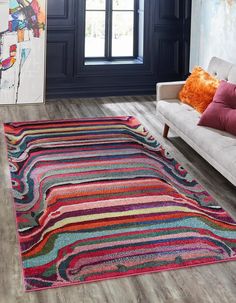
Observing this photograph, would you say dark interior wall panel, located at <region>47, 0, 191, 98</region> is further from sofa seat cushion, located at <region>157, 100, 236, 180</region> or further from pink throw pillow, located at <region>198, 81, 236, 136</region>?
pink throw pillow, located at <region>198, 81, 236, 136</region>

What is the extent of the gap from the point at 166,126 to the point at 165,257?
7.35 ft

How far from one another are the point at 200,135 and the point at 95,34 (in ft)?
9.51

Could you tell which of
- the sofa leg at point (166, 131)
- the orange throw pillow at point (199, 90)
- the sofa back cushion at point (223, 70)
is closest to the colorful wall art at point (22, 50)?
the sofa leg at point (166, 131)

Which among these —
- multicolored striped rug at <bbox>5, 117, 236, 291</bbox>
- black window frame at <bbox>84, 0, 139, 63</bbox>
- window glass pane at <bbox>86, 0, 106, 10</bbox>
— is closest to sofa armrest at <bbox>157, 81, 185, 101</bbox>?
multicolored striped rug at <bbox>5, 117, 236, 291</bbox>

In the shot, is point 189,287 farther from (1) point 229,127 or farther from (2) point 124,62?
(2) point 124,62

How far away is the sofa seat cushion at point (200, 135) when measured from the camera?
12.8 feet

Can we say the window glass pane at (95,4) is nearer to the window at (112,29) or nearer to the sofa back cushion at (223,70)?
the window at (112,29)

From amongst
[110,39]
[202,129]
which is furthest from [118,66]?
[202,129]

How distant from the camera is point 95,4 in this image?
6641 mm

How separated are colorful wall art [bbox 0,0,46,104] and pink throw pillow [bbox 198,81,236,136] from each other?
2.41 m

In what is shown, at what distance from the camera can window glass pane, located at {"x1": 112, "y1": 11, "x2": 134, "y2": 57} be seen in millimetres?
6812

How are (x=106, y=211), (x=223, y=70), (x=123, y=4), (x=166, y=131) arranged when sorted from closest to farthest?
(x=106, y=211), (x=223, y=70), (x=166, y=131), (x=123, y=4)

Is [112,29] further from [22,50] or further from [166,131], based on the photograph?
[166,131]

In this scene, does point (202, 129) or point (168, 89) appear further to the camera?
point (168, 89)
